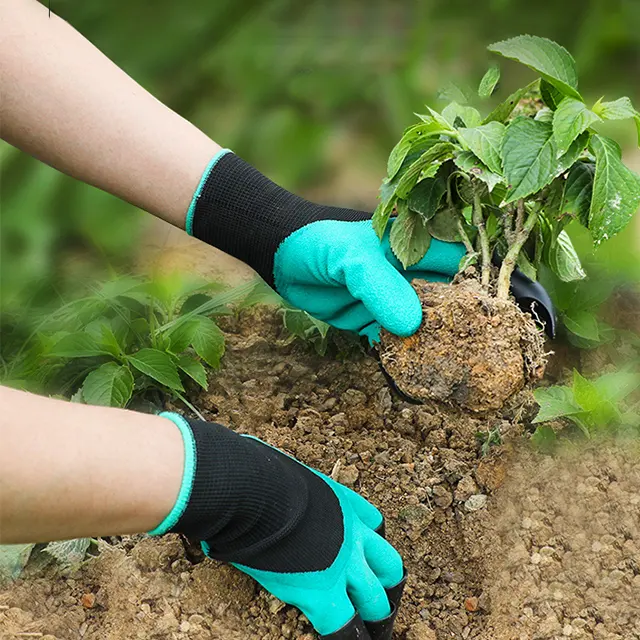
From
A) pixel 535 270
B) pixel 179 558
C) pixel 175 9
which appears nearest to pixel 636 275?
pixel 535 270

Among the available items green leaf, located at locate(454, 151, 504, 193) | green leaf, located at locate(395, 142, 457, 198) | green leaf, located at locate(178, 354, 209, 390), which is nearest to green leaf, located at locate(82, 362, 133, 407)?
green leaf, located at locate(178, 354, 209, 390)

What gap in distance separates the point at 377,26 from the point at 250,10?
44 cm

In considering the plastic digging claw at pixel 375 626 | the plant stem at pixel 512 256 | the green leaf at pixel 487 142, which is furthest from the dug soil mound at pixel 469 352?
the plastic digging claw at pixel 375 626

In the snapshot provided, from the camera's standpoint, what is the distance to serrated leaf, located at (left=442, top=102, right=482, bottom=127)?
158 cm

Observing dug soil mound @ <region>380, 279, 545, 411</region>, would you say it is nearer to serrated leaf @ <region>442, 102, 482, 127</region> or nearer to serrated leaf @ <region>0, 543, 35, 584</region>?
serrated leaf @ <region>442, 102, 482, 127</region>

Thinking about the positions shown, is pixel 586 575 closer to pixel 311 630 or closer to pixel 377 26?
pixel 311 630

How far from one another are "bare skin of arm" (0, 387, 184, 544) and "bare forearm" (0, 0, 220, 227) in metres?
0.62

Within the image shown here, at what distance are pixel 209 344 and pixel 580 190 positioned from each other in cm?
90

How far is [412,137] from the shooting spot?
1.52m

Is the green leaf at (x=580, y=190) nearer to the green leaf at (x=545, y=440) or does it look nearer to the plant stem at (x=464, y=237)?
the plant stem at (x=464, y=237)

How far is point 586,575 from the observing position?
5.29 ft

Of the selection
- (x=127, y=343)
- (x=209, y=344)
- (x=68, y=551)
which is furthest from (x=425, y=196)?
(x=68, y=551)

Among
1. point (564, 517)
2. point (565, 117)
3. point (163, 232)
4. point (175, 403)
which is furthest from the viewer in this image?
point (163, 232)

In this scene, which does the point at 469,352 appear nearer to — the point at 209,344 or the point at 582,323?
the point at 582,323
